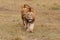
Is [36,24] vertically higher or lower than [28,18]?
lower

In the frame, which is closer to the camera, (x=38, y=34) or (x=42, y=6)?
(x=38, y=34)


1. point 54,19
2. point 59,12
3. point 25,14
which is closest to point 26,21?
point 25,14

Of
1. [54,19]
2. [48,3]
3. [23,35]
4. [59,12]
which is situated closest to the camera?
[23,35]

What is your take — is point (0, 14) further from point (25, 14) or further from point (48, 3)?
point (48, 3)

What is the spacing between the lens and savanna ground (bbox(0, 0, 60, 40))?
10062 mm

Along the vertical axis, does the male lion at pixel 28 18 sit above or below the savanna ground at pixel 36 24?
above

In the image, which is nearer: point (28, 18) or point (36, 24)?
point (28, 18)

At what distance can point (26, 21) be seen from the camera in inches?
426

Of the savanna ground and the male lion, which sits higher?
the male lion

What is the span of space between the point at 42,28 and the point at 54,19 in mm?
2090

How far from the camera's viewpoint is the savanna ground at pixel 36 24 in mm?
10062

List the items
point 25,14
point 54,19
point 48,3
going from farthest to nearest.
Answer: point 48,3
point 54,19
point 25,14

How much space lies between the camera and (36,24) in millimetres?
11977

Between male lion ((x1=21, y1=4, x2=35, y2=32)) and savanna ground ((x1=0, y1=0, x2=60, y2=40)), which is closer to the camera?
savanna ground ((x1=0, y1=0, x2=60, y2=40))
